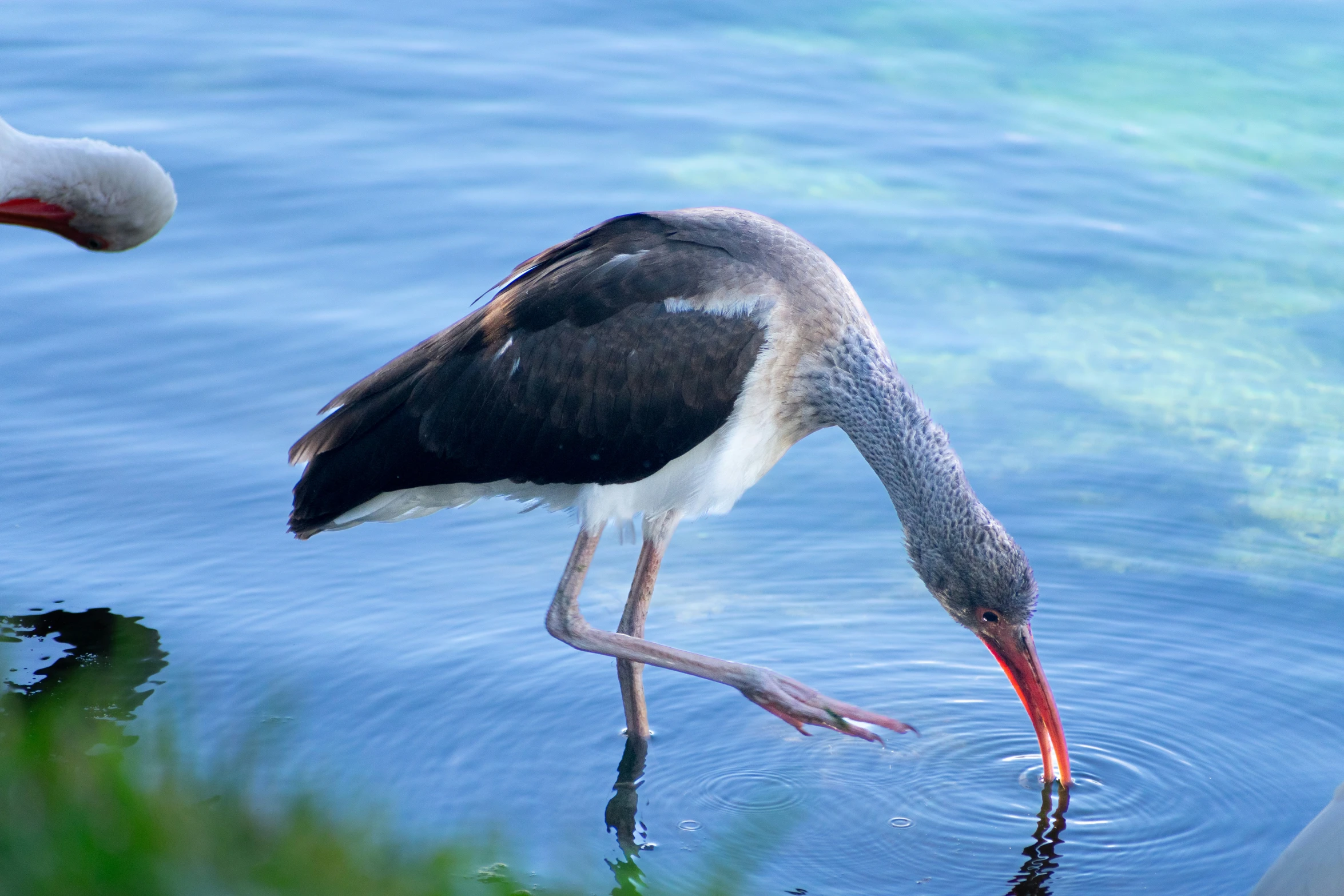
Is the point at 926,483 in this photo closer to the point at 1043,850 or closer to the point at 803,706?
the point at 803,706

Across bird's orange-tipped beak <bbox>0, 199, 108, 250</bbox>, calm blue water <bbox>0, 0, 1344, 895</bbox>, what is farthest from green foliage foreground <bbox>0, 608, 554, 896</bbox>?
bird's orange-tipped beak <bbox>0, 199, 108, 250</bbox>

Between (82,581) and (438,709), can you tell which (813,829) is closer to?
(438,709)

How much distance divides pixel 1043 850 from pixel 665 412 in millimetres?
1894

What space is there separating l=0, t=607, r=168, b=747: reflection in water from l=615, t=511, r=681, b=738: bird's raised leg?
1.70 metres

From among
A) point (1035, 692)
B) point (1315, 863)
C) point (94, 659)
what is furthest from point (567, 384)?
point (1315, 863)

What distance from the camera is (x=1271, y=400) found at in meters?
9.01

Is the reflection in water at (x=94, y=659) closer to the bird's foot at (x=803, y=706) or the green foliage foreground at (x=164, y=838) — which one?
the bird's foot at (x=803, y=706)

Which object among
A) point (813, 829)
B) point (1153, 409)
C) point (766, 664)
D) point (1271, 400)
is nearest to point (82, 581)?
point (766, 664)

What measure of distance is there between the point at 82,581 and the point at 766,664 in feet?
9.08

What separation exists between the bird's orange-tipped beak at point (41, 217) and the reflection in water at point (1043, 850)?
4.10 m

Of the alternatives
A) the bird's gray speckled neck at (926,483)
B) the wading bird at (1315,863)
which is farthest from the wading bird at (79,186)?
the wading bird at (1315,863)

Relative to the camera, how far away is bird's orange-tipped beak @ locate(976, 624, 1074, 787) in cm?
580

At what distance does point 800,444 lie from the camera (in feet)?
27.5

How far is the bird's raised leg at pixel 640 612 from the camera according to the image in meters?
6.14
